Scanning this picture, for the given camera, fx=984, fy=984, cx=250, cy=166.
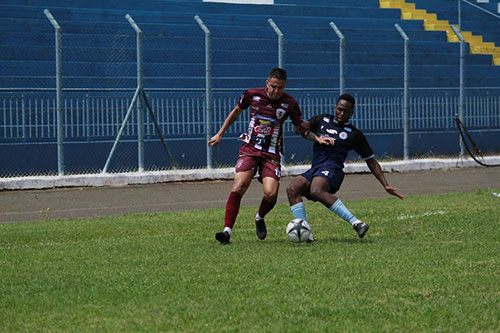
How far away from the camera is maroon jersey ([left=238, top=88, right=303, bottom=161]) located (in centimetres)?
984

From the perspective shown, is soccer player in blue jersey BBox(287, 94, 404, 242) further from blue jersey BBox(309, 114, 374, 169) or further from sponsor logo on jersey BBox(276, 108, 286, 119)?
sponsor logo on jersey BBox(276, 108, 286, 119)

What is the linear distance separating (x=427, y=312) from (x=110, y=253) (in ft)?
12.4

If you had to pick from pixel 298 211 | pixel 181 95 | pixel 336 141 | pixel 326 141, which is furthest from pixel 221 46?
pixel 298 211

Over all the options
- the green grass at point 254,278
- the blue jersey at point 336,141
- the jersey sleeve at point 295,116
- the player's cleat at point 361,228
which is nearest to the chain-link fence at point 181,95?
the green grass at point 254,278

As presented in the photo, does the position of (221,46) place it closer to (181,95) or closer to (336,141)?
(181,95)

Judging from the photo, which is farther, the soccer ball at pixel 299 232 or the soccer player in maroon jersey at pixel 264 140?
the soccer player in maroon jersey at pixel 264 140

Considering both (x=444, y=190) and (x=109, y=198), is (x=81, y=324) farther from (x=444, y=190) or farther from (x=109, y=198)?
(x=444, y=190)

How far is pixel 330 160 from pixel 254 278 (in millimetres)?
2766

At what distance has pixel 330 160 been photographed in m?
9.80

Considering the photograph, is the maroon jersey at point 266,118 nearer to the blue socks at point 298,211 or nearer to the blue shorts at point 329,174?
the blue shorts at point 329,174

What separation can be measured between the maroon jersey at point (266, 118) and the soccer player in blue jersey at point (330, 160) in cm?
30

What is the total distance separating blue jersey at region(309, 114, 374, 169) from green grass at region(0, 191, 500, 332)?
0.81 metres

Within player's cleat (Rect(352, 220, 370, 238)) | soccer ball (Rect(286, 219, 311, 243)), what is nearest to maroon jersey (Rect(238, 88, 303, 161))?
soccer ball (Rect(286, 219, 311, 243))

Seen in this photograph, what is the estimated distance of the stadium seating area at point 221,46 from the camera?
2127 centimetres
